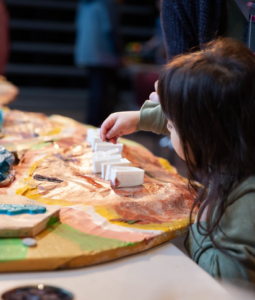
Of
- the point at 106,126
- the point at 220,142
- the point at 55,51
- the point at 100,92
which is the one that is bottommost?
the point at 100,92

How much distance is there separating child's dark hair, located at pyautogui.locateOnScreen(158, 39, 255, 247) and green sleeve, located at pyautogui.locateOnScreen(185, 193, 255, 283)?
24 mm

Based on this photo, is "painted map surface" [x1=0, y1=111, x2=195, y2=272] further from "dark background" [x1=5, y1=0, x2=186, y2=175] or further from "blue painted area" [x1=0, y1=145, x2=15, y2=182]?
"dark background" [x1=5, y1=0, x2=186, y2=175]

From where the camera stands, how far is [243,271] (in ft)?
3.12

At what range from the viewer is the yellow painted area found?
3.36 feet

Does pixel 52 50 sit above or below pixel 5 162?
below

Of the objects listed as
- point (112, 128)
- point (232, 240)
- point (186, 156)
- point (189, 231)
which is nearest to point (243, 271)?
point (232, 240)

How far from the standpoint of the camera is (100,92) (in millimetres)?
4965

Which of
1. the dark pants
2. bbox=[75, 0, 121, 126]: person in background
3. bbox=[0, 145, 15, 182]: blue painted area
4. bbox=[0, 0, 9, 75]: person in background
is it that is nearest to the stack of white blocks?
bbox=[0, 145, 15, 182]: blue painted area

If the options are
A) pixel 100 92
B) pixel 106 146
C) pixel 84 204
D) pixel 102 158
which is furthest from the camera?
pixel 100 92

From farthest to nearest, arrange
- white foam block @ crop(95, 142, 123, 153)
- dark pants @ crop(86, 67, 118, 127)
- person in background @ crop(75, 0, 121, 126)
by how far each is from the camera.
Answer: dark pants @ crop(86, 67, 118, 127) < person in background @ crop(75, 0, 121, 126) < white foam block @ crop(95, 142, 123, 153)

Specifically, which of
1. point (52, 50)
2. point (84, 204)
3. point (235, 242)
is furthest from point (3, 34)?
point (235, 242)

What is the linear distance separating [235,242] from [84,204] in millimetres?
377

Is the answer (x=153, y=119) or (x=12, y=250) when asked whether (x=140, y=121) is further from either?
(x=12, y=250)

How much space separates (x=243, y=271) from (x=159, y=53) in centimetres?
461
